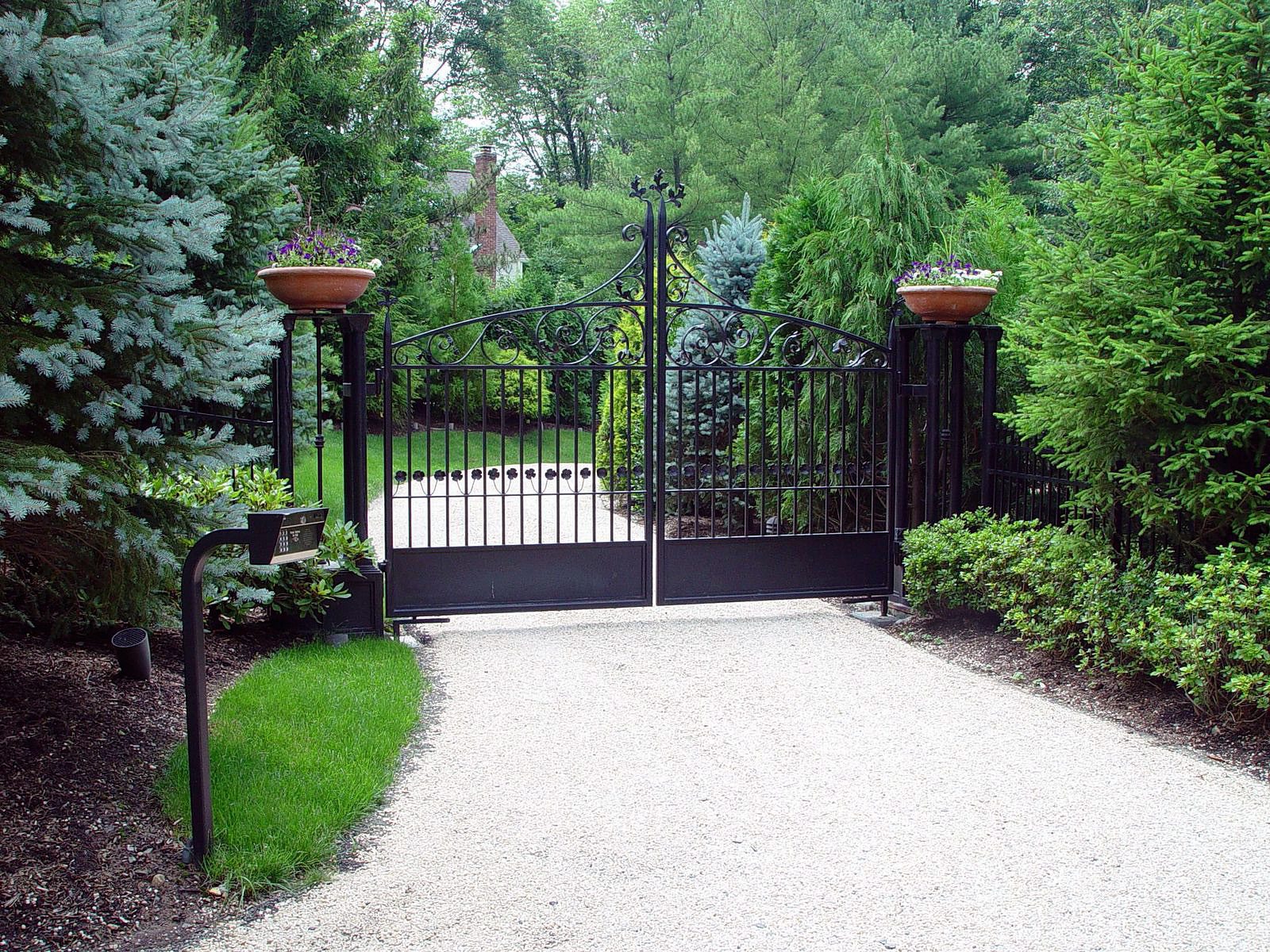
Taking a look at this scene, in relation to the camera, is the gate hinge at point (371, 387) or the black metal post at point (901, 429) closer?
the gate hinge at point (371, 387)

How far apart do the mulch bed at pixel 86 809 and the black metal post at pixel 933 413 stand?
16.0 feet

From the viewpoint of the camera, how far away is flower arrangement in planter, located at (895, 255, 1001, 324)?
736cm

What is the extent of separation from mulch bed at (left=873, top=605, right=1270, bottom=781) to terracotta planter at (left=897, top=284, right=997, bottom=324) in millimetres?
2048

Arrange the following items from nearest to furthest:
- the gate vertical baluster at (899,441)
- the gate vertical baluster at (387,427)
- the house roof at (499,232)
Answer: the gate vertical baluster at (387,427) → the gate vertical baluster at (899,441) → the house roof at (499,232)

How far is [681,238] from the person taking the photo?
26.7 feet

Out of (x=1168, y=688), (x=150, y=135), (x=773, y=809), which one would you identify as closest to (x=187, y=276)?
(x=150, y=135)

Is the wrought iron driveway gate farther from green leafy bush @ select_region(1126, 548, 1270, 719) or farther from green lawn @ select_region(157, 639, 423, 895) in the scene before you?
green leafy bush @ select_region(1126, 548, 1270, 719)

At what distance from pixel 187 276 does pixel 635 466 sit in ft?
31.3

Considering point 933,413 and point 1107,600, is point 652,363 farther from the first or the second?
point 1107,600

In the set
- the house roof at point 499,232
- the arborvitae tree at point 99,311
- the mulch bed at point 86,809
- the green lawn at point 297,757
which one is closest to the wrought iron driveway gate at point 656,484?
the green lawn at point 297,757

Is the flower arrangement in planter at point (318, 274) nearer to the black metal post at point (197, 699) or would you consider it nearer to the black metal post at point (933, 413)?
the black metal post at point (197, 699)

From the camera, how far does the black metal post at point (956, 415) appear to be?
7699 mm

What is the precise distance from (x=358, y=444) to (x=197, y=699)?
3467mm

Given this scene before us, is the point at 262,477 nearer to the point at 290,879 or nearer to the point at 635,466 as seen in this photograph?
the point at 290,879
